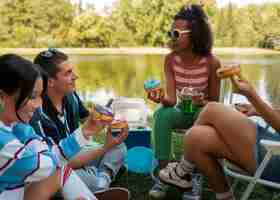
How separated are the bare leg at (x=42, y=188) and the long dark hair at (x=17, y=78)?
269mm

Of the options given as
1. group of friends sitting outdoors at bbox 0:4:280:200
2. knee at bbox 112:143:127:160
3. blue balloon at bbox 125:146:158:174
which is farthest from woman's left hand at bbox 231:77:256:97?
blue balloon at bbox 125:146:158:174

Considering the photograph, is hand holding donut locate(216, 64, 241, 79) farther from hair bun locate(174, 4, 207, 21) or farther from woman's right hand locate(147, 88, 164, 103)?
hair bun locate(174, 4, 207, 21)

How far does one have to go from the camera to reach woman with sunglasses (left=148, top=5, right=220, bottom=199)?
2.39m

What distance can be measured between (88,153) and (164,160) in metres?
0.50

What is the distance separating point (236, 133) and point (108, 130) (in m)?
0.55

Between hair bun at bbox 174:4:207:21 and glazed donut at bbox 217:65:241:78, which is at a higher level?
hair bun at bbox 174:4:207:21

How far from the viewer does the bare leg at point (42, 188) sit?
4.76ft

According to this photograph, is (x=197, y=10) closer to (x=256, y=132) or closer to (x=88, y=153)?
(x=256, y=132)

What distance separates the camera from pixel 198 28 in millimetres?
2508

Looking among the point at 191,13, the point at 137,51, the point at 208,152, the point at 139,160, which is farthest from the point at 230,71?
the point at 137,51

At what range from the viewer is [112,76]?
863 centimetres

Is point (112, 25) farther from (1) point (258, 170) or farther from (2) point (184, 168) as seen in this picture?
(1) point (258, 170)

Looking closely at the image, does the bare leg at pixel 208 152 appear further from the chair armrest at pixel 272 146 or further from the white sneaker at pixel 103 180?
the white sneaker at pixel 103 180

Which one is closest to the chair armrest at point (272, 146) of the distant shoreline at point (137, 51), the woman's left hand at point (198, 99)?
the woman's left hand at point (198, 99)
